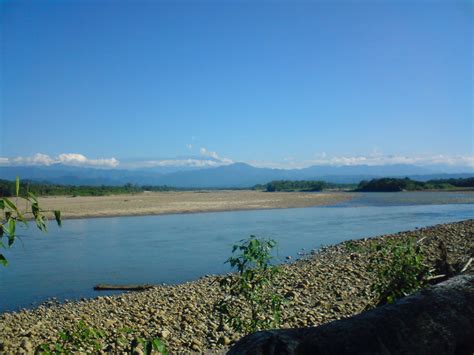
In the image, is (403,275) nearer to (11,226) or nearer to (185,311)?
(11,226)

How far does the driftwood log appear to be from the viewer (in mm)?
2240

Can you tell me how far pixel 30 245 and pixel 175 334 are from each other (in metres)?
18.4

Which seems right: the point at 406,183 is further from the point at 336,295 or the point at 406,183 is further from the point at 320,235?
the point at 336,295

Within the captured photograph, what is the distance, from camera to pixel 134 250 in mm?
22031

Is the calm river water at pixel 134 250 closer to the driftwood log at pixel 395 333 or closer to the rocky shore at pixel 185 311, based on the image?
the rocky shore at pixel 185 311

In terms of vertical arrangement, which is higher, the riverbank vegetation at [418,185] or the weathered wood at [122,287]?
the riverbank vegetation at [418,185]

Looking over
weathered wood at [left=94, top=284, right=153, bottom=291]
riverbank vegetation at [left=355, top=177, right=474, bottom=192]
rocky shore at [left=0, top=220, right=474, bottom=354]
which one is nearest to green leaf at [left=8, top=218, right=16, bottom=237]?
rocky shore at [left=0, top=220, right=474, bottom=354]

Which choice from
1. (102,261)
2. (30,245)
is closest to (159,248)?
(102,261)

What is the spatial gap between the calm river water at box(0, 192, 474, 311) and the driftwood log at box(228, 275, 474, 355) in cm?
597

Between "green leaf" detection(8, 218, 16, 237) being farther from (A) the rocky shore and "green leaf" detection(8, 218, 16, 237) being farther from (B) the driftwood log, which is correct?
(A) the rocky shore

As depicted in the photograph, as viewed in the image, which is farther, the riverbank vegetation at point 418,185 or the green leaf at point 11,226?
the riverbank vegetation at point 418,185

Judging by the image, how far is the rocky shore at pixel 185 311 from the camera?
328 inches

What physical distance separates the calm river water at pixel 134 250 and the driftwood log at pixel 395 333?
5.97 metres

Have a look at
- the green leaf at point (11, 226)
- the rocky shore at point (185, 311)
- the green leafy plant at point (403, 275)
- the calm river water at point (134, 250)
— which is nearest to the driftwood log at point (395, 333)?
the green leaf at point (11, 226)
